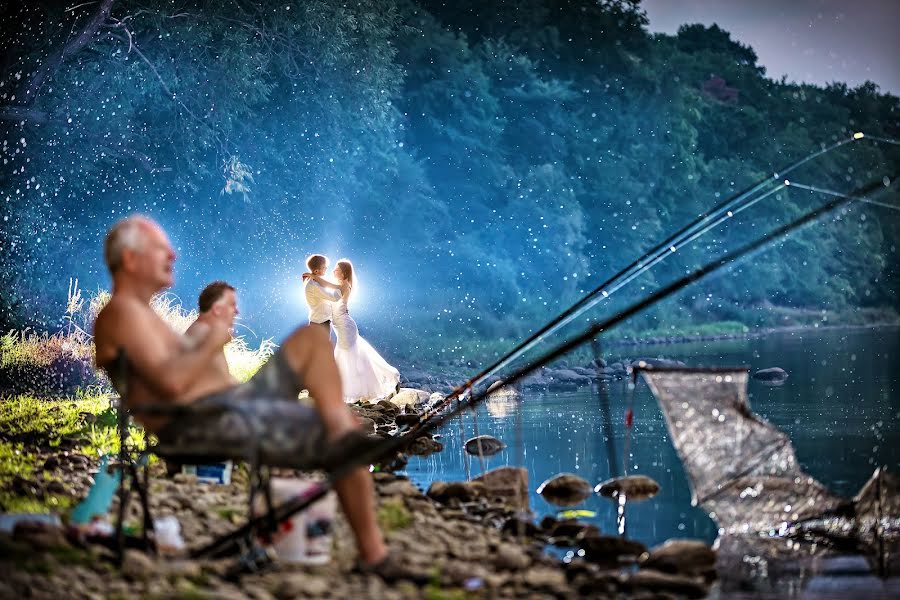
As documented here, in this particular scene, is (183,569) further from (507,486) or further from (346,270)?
(346,270)

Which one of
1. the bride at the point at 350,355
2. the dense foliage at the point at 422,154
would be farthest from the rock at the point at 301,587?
the dense foliage at the point at 422,154

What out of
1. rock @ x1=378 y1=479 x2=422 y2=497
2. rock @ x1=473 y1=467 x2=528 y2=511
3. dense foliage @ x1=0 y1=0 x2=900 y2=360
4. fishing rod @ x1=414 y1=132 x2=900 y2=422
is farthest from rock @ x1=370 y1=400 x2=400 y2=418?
dense foliage @ x1=0 y1=0 x2=900 y2=360

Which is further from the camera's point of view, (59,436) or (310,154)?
(310,154)

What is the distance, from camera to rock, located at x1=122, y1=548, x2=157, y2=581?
360 cm

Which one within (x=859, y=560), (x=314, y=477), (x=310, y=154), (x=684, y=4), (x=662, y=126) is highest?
(x=684, y=4)

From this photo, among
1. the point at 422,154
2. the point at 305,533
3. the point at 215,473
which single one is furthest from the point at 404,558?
the point at 422,154

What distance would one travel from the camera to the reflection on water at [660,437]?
6191 mm

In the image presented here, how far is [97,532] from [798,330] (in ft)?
98.4

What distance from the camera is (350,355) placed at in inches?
437

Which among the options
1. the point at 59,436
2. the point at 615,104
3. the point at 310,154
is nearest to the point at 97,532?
the point at 59,436

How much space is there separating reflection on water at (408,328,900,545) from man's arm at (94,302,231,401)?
4.25 ft

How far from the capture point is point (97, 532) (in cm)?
405

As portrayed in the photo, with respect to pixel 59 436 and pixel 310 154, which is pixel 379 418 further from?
pixel 310 154

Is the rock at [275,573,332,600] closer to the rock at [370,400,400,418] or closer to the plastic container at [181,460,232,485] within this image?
the plastic container at [181,460,232,485]
